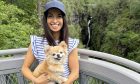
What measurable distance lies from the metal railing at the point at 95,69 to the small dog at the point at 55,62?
18 cm

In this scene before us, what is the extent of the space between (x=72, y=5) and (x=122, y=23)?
2.93m

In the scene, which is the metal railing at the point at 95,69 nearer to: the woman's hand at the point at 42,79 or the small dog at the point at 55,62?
the small dog at the point at 55,62

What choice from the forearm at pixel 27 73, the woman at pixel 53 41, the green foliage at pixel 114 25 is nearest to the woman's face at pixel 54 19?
the woman at pixel 53 41

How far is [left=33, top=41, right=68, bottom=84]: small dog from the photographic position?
6.44ft

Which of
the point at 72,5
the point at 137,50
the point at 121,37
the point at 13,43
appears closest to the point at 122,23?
the point at 121,37

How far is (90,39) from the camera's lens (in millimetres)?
20156

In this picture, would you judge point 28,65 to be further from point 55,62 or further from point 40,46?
point 55,62

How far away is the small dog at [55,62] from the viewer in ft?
6.44

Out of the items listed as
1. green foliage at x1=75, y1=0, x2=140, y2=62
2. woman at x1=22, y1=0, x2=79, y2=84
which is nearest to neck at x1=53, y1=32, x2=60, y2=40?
woman at x1=22, y1=0, x2=79, y2=84

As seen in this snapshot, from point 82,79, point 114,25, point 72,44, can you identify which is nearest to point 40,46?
point 72,44

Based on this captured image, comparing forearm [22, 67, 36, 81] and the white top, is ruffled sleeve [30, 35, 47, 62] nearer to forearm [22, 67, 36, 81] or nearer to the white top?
the white top

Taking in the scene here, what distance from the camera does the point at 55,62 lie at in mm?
1991

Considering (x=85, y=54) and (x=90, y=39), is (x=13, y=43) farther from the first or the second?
(x=90, y=39)

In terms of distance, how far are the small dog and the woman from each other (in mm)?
44
